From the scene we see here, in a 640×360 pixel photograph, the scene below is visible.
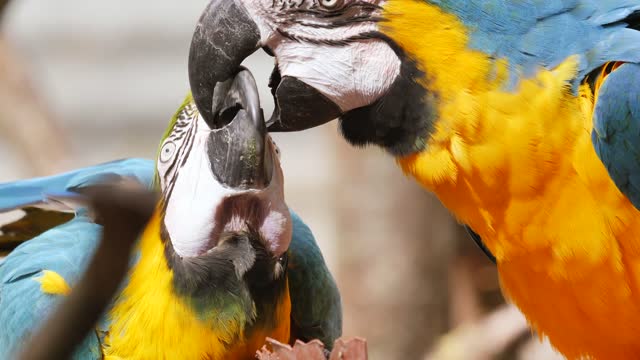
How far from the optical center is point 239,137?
1.70 meters

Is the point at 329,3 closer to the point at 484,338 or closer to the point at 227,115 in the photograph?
the point at 227,115

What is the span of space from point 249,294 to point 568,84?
697 millimetres

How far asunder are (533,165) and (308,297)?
2.08ft

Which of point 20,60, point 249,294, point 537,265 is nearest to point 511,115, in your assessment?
point 537,265

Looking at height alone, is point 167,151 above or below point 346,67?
below

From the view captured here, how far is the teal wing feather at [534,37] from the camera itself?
5.48 feet

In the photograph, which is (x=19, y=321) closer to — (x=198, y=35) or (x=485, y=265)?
(x=198, y=35)

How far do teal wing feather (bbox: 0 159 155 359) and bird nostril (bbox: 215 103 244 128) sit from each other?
0.22 m

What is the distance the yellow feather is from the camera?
1818mm

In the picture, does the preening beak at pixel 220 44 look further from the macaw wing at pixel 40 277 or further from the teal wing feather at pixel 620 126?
the teal wing feather at pixel 620 126

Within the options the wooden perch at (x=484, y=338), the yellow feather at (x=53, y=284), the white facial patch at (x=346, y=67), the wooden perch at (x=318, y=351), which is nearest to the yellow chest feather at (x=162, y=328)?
the yellow feather at (x=53, y=284)

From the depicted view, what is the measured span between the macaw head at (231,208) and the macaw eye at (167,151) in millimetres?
78

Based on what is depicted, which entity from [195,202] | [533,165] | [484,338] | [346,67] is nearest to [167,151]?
[195,202]

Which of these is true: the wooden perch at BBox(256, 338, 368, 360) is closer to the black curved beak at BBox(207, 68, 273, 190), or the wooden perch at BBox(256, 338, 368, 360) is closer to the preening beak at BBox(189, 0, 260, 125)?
the black curved beak at BBox(207, 68, 273, 190)
